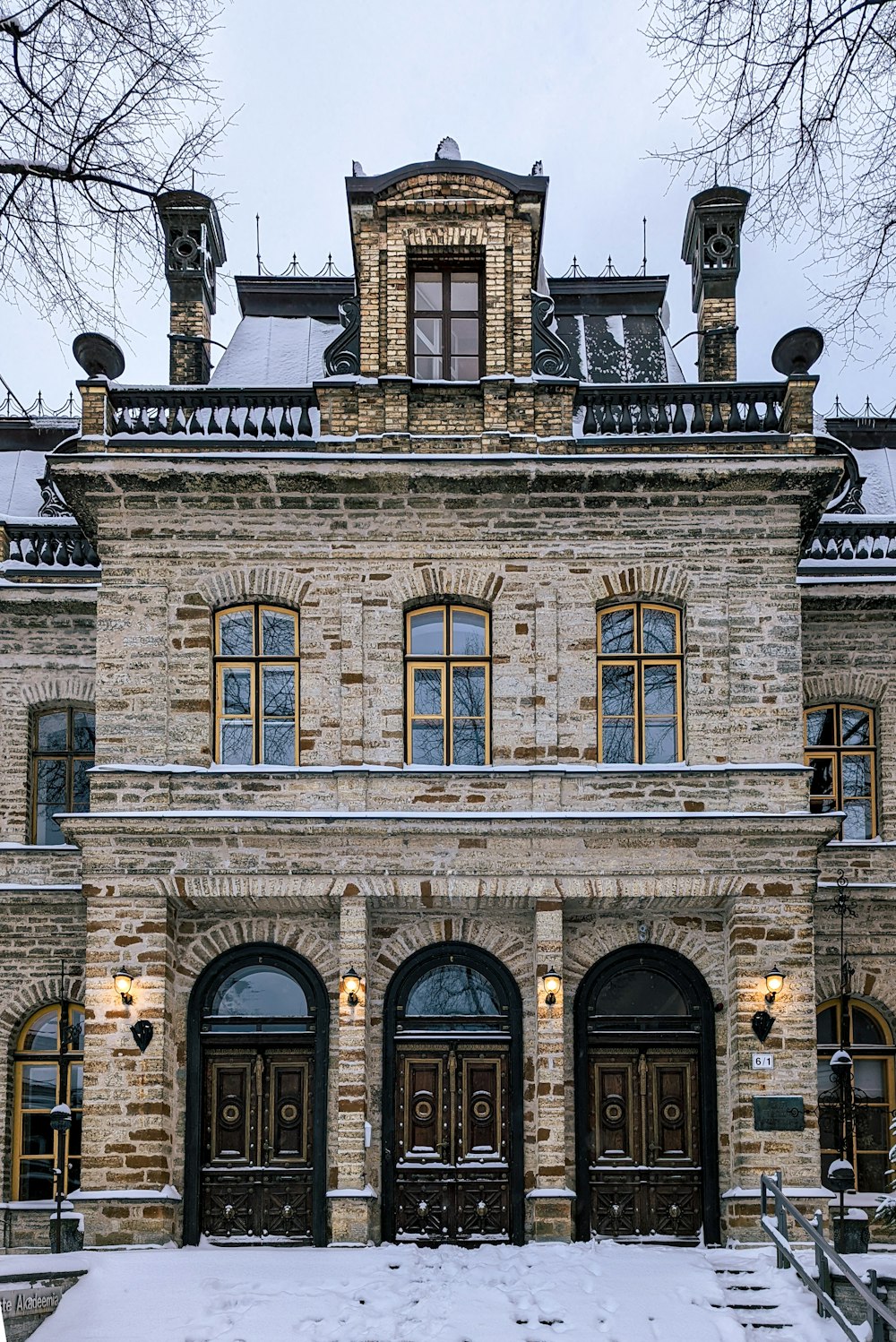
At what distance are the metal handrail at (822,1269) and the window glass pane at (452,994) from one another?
3.81m

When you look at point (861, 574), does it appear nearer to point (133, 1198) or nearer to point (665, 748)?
point (665, 748)

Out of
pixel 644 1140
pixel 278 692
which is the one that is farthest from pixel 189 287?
pixel 644 1140

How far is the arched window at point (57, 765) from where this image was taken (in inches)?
920

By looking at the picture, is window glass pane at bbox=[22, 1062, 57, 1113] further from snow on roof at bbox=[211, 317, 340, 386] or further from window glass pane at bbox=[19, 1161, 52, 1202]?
snow on roof at bbox=[211, 317, 340, 386]

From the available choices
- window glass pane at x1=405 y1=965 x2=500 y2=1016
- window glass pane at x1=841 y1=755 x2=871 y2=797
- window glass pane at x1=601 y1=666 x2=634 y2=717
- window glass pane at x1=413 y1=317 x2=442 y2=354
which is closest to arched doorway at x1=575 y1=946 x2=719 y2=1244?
window glass pane at x1=405 y1=965 x2=500 y2=1016

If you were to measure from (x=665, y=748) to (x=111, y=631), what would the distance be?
22.2ft

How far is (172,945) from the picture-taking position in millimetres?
19891

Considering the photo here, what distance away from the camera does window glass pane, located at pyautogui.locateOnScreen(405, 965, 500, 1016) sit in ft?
66.3

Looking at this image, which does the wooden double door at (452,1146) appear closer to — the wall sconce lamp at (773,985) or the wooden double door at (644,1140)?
the wooden double door at (644,1140)

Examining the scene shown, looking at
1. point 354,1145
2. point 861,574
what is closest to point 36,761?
point 354,1145

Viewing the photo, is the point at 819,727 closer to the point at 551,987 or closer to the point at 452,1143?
the point at 551,987

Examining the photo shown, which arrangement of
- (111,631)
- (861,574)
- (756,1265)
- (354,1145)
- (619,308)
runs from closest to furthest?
1. (756,1265)
2. (354,1145)
3. (111,631)
4. (861,574)
5. (619,308)

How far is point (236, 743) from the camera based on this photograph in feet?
66.6

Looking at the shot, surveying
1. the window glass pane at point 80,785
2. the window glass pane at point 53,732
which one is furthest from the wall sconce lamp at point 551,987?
the window glass pane at point 53,732
